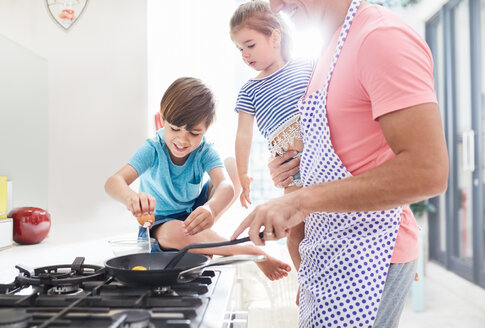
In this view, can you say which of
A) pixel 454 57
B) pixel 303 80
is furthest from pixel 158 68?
pixel 454 57

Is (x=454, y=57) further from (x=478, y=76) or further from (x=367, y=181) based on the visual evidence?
(x=367, y=181)

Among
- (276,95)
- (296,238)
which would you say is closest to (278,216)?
(296,238)

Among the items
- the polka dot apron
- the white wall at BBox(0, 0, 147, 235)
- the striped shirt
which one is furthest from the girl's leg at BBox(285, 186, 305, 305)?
the white wall at BBox(0, 0, 147, 235)

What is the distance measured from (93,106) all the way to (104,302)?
1687mm

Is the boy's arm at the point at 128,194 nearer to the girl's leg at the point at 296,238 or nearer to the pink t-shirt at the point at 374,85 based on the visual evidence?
the girl's leg at the point at 296,238

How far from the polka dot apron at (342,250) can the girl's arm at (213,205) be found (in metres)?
0.59

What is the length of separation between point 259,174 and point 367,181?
134 inches

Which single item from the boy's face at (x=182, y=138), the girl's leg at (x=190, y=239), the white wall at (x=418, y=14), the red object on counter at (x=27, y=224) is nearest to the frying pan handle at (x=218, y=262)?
the girl's leg at (x=190, y=239)

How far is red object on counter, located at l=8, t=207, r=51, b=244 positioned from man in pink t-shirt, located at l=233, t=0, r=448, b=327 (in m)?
1.33

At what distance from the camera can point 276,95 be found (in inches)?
59.2

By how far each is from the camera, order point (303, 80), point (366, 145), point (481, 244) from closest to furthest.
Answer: point (366, 145) → point (303, 80) → point (481, 244)

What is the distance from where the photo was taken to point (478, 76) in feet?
→ 11.2

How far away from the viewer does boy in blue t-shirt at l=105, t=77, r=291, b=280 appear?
5.26ft

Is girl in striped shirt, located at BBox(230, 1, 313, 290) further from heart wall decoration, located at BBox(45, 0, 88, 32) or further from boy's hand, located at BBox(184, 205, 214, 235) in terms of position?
heart wall decoration, located at BBox(45, 0, 88, 32)
